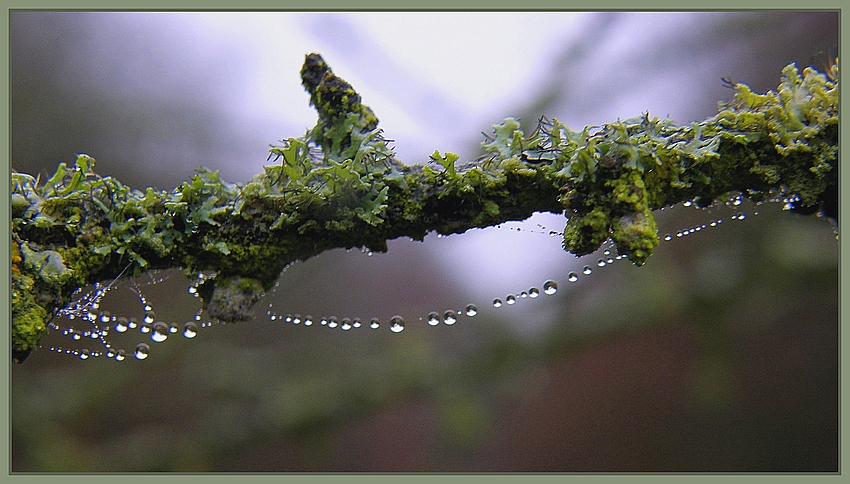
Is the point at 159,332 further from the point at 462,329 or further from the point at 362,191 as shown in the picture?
the point at 462,329

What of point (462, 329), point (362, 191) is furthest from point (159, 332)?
point (462, 329)

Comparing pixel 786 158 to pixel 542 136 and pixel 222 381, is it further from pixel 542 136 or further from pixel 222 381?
pixel 222 381

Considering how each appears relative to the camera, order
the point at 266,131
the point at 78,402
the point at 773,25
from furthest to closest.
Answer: the point at 266,131 < the point at 773,25 < the point at 78,402

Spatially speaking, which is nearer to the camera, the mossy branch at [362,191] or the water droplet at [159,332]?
the mossy branch at [362,191]

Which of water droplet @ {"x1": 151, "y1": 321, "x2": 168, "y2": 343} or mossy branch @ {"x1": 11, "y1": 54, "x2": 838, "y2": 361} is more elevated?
mossy branch @ {"x1": 11, "y1": 54, "x2": 838, "y2": 361}

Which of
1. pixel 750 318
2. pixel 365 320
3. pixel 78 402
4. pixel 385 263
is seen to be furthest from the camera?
pixel 385 263

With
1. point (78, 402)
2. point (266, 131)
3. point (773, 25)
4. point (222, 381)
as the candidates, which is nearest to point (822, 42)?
point (773, 25)

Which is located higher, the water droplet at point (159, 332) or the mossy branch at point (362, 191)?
the mossy branch at point (362, 191)

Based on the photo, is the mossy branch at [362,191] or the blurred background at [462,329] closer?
the mossy branch at [362,191]

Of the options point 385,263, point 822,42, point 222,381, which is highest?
point 822,42
